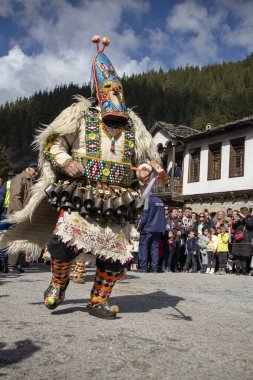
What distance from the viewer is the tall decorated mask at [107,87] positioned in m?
4.00

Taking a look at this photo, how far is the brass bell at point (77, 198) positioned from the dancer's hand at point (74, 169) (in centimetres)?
13

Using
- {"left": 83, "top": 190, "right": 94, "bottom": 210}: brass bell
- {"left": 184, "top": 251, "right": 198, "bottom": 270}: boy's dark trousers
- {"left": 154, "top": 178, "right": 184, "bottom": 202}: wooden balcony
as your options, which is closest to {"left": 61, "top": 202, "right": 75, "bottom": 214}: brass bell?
{"left": 83, "top": 190, "right": 94, "bottom": 210}: brass bell

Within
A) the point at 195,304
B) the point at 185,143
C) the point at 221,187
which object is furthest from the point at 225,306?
the point at 185,143

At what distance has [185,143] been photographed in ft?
93.1

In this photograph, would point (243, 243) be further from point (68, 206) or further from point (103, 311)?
point (68, 206)

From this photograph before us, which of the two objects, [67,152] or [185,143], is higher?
[185,143]

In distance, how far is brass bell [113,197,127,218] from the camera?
3676 mm

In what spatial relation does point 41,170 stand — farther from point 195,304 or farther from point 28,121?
point 28,121

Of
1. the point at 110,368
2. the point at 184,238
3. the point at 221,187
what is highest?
the point at 221,187

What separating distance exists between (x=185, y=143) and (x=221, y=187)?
4.75 m

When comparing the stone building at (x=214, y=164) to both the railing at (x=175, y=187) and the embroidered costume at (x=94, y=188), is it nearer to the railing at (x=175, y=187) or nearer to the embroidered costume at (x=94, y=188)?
the railing at (x=175, y=187)

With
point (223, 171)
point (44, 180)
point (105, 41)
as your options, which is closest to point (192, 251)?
point (105, 41)

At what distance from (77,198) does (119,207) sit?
35 cm

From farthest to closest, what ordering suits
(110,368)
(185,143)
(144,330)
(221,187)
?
1. (185,143)
2. (221,187)
3. (144,330)
4. (110,368)
